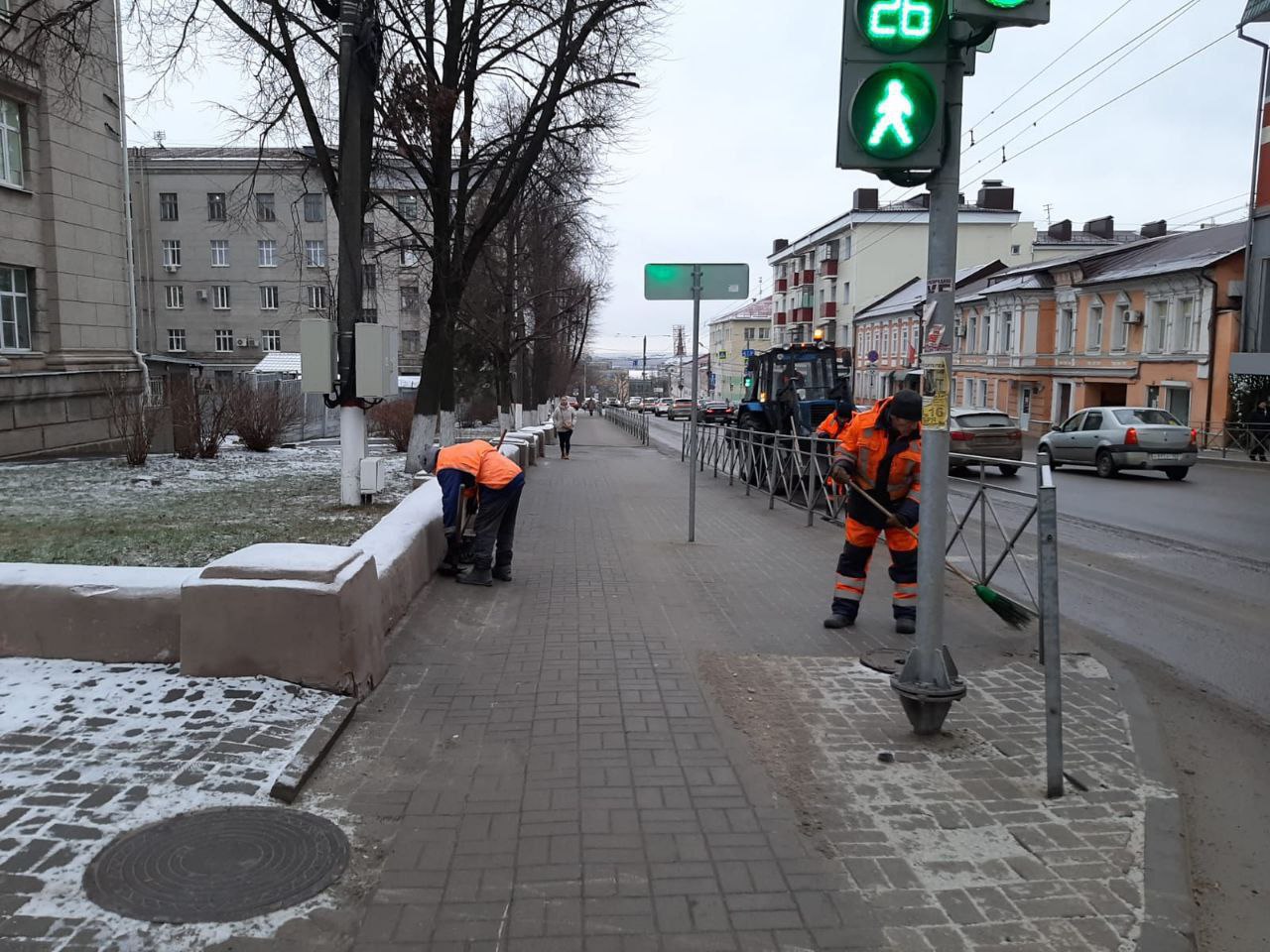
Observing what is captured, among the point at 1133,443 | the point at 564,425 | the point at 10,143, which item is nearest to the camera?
the point at 10,143

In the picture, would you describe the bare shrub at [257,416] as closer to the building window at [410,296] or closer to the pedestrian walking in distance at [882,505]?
the building window at [410,296]

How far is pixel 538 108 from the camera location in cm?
1409

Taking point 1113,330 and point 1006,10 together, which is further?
point 1113,330

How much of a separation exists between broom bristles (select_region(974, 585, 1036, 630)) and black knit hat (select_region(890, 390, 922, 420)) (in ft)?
4.30

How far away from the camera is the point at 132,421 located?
14.2m

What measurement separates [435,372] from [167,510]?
17.4 ft

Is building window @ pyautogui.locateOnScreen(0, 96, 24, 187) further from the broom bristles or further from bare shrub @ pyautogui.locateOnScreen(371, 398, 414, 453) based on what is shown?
the broom bristles

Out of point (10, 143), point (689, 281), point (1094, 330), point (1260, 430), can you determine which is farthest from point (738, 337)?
point (689, 281)

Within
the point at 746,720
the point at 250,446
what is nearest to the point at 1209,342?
the point at 250,446

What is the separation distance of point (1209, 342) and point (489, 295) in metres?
22.7

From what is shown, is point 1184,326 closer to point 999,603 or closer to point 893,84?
point 999,603

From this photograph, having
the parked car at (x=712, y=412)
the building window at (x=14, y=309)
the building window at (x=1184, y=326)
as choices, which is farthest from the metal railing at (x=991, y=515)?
the parked car at (x=712, y=412)

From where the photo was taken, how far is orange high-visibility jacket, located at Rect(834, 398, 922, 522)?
636 cm

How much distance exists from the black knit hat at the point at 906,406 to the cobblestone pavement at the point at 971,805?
1.70m
